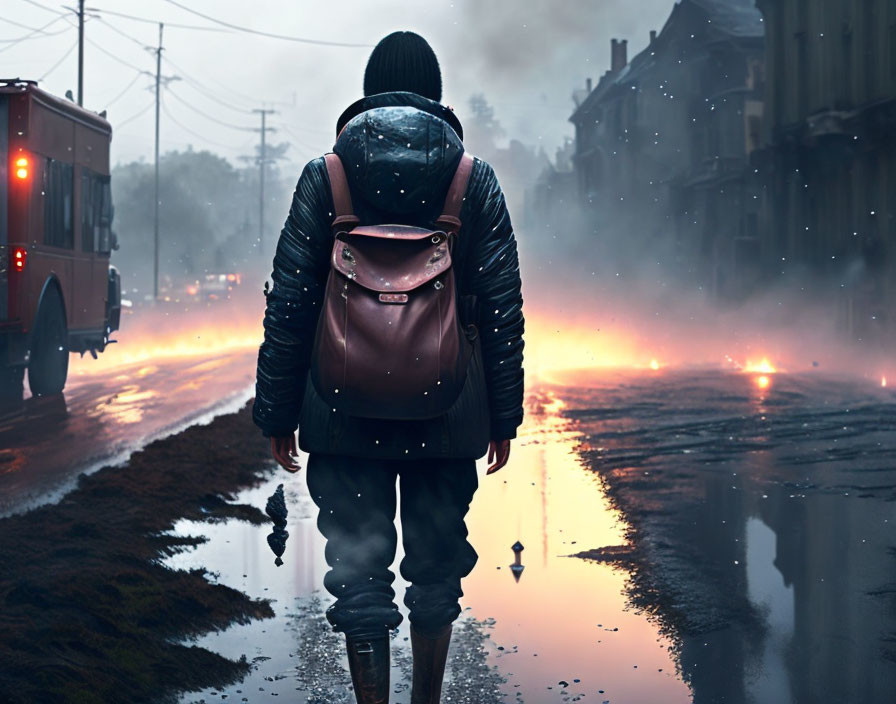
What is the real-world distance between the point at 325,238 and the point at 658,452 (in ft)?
27.6

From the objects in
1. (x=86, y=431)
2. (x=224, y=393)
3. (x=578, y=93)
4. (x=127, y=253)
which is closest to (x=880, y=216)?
(x=224, y=393)

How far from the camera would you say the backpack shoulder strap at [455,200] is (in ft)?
12.7

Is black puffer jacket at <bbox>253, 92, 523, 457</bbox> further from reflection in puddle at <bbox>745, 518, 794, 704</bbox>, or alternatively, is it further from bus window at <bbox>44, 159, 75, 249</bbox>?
bus window at <bbox>44, 159, 75, 249</bbox>

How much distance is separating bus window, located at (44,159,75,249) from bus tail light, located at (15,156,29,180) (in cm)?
73

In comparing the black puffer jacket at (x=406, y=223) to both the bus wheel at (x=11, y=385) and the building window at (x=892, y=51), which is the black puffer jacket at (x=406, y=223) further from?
the building window at (x=892, y=51)

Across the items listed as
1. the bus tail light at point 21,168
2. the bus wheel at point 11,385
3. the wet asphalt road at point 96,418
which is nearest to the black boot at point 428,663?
the wet asphalt road at point 96,418

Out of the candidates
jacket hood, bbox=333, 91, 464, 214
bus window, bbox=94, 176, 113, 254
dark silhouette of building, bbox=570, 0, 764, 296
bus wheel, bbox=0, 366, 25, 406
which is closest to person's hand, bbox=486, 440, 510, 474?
jacket hood, bbox=333, 91, 464, 214

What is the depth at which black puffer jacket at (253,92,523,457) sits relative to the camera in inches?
151

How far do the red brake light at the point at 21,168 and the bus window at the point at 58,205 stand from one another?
727 millimetres

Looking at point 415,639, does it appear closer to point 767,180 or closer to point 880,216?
point 880,216

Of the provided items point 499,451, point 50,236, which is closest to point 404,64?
point 499,451

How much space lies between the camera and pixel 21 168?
13914 mm

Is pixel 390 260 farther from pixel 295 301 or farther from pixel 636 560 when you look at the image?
pixel 636 560

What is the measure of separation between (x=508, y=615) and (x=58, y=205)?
11085 millimetres
